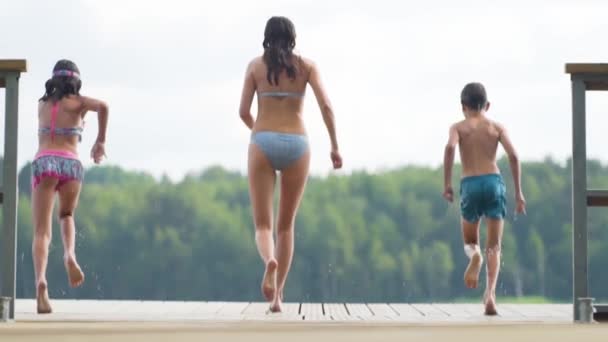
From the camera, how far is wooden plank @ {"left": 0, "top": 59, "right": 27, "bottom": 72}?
250 inches

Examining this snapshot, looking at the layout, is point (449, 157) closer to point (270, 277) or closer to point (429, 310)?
point (429, 310)

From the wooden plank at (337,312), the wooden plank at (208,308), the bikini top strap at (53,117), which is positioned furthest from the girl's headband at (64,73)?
the wooden plank at (337,312)

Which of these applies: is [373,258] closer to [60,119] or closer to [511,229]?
[511,229]

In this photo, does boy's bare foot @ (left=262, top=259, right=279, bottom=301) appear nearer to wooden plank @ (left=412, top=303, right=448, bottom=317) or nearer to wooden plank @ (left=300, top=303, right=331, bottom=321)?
wooden plank @ (left=300, top=303, right=331, bottom=321)

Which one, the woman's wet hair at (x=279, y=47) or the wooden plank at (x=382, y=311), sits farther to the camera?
the wooden plank at (x=382, y=311)

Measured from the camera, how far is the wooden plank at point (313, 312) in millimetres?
6751

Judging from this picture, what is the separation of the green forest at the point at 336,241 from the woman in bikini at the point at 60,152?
61.4 meters

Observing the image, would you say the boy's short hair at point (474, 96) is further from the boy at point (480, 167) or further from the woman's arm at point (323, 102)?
the woman's arm at point (323, 102)

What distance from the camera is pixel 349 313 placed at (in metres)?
7.72

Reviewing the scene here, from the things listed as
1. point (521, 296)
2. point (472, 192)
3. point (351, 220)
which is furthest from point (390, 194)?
point (472, 192)

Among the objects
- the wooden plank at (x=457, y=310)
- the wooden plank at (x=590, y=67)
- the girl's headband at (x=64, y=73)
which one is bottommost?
the wooden plank at (x=457, y=310)

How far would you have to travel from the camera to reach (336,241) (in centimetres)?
8038

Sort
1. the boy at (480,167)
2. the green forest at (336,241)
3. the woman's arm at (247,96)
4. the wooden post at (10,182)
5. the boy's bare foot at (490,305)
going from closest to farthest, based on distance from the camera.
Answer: the wooden post at (10,182), the woman's arm at (247,96), the boy's bare foot at (490,305), the boy at (480,167), the green forest at (336,241)

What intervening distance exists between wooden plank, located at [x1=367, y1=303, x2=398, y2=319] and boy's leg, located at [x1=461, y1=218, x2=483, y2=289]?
1.72ft
